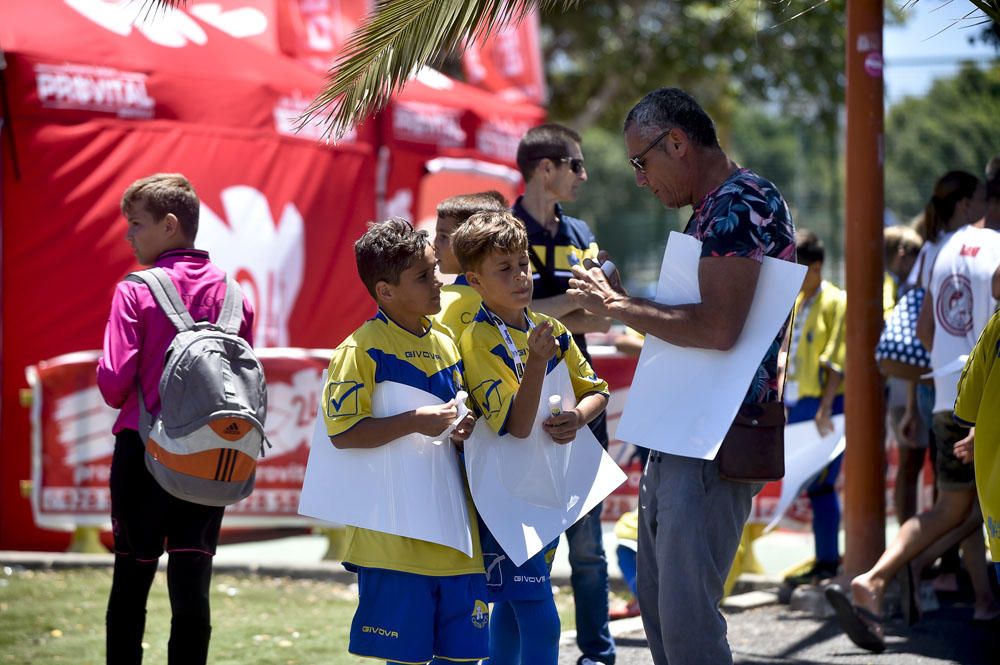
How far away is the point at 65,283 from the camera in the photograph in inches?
318

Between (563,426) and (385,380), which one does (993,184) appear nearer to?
(563,426)

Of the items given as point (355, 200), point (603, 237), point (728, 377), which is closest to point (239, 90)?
point (355, 200)

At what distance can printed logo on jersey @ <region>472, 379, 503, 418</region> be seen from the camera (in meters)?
3.92

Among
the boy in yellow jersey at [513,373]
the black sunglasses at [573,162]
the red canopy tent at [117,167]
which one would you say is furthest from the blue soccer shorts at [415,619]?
the red canopy tent at [117,167]

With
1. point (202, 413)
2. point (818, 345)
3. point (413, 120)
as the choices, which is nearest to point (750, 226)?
point (202, 413)

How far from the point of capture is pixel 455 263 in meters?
4.71

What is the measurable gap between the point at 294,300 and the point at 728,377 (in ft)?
20.7

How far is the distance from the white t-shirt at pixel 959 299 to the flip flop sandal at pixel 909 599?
0.77m

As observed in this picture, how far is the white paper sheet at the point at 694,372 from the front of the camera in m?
3.45

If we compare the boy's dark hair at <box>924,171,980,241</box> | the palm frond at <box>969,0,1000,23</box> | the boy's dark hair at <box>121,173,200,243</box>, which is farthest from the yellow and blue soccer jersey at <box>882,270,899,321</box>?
the boy's dark hair at <box>121,173,200,243</box>

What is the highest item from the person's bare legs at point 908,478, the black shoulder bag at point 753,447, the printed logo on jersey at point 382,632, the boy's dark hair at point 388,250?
the boy's dark hair at point 388,250

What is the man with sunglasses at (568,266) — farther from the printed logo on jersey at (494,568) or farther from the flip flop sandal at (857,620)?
the flip flop sandal at (857,620)

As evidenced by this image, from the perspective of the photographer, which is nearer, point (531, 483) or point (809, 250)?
point (531, 483)

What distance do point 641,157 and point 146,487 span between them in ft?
6.76
